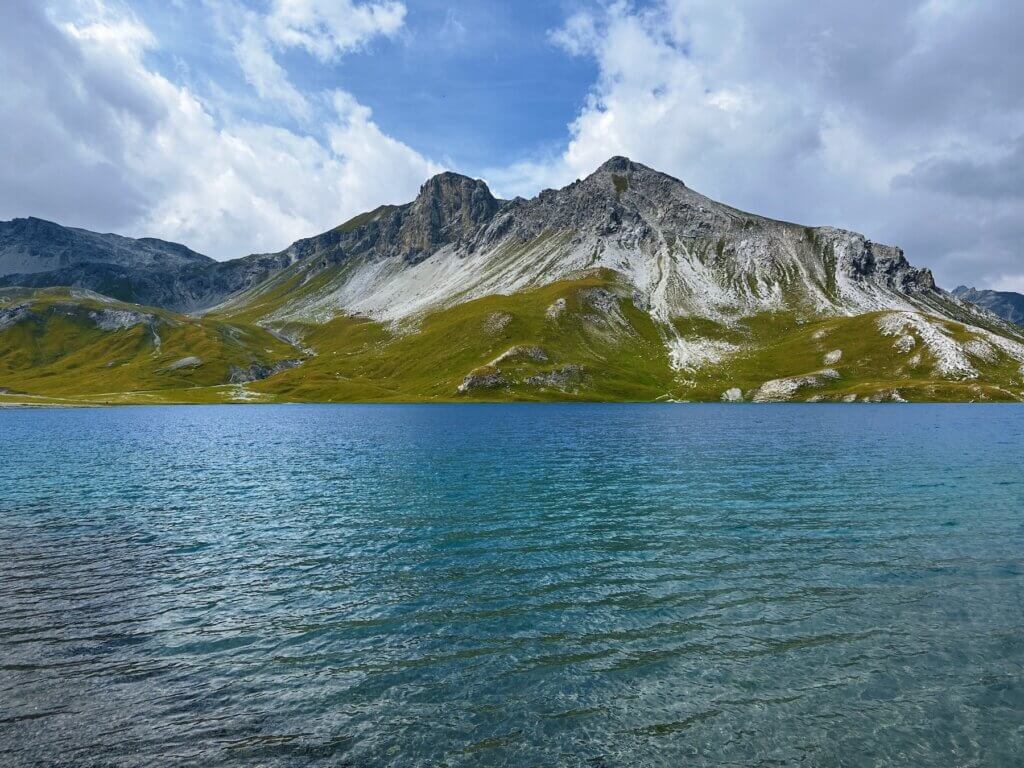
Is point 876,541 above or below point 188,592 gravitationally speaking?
above

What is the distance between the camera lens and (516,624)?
23375 mm

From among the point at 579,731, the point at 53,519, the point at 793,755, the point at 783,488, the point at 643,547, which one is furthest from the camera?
the point at 783,488

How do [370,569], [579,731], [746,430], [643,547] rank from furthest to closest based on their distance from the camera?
[746,430] → [643,547] → [370,569] → [579,731]

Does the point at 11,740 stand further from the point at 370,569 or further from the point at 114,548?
the point at 114,548

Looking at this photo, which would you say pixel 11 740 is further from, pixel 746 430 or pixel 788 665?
pixel 746 430

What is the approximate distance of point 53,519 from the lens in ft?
137

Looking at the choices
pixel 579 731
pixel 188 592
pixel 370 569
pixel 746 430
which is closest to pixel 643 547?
pixel 370 569

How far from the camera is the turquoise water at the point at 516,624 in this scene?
16.0 meters

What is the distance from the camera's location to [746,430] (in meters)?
109

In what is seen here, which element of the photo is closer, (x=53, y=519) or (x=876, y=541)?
(x=876, y=541)

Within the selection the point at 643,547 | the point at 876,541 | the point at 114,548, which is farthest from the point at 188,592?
the point at 876,541

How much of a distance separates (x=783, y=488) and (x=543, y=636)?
3816cm

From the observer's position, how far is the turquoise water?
16000 mm

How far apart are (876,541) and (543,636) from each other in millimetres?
24787
